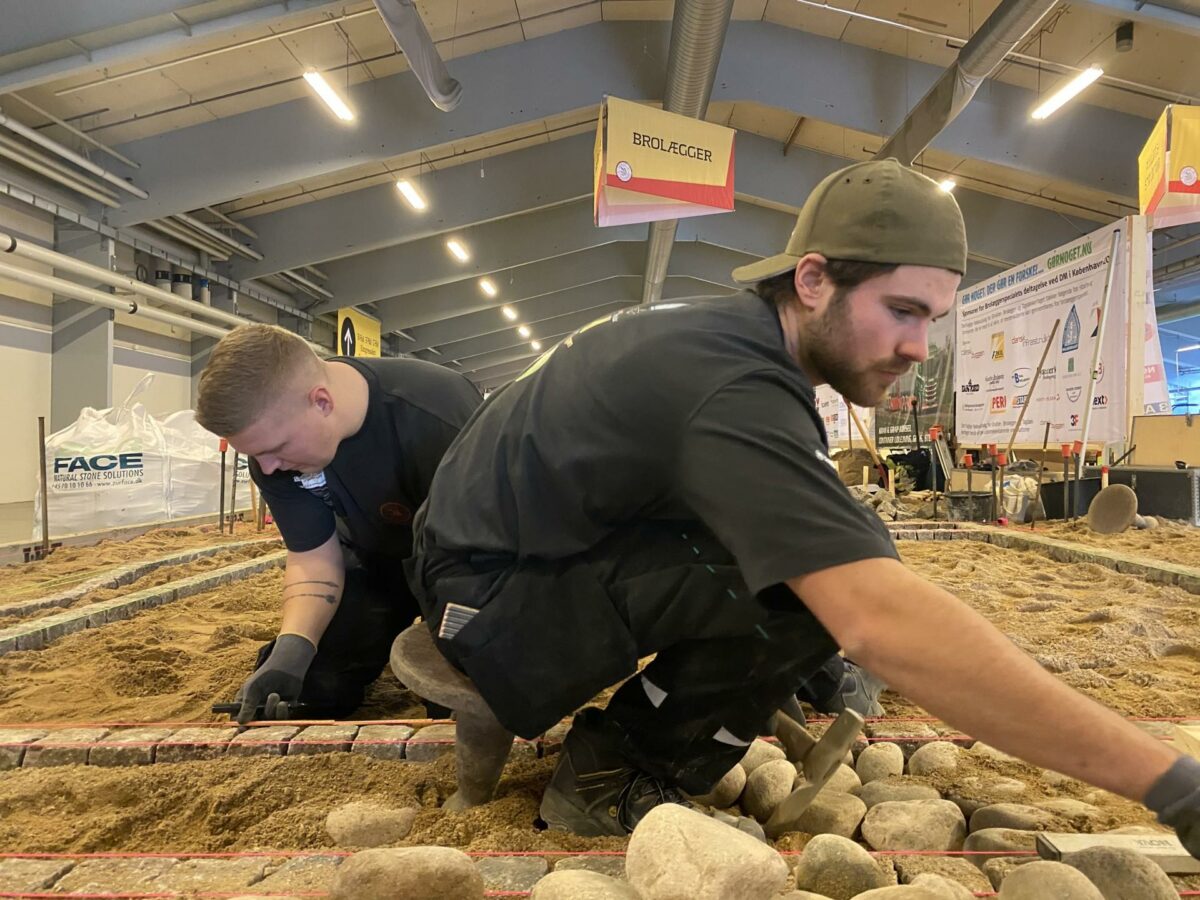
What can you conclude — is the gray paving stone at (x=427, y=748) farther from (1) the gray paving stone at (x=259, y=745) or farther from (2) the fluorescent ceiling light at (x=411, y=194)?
(2) the fluorescent ceiling light at (x=411, y=194)

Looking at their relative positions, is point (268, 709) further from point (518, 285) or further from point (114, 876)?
point (518, 285)

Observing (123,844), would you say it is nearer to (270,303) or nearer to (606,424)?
(606,424)

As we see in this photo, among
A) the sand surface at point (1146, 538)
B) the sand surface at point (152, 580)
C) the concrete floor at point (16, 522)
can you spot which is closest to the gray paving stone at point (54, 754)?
the sand surface at point (152, 580)

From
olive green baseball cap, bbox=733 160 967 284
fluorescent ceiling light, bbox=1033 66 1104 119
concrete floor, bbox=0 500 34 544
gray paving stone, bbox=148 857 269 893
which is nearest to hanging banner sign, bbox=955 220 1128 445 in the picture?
fluorescent ceiling light, bbox=1033 66 1104 119

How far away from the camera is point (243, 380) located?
4.91ft

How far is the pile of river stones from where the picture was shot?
2.72ft

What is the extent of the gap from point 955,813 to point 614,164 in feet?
14.1

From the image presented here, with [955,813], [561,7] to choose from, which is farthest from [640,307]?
[561,7]

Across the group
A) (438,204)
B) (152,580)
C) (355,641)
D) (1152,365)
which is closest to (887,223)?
(355,641)

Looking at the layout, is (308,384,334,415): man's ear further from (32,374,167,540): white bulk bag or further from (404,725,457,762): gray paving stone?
(32,374,167,540): white bulk bag

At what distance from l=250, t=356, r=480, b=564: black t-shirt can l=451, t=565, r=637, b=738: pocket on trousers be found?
70 centimetres

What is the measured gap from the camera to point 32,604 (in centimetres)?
280

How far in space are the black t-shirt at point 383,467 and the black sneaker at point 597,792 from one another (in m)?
0.78

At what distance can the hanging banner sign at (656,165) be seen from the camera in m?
4.72
